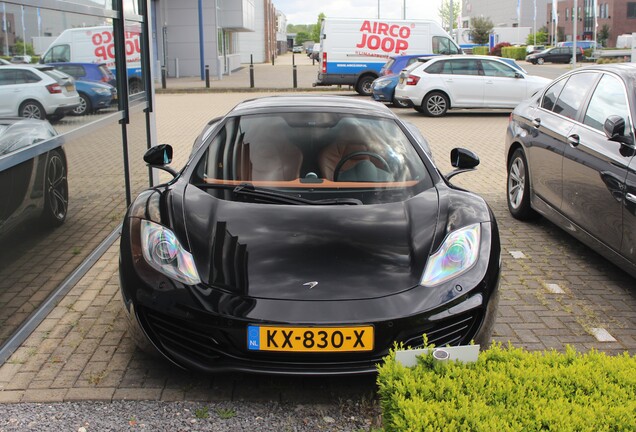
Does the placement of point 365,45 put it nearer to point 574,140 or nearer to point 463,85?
point 463,85

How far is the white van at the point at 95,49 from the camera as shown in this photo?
5.38 m

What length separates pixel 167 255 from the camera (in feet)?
12.0

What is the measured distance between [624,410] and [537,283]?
3216mm

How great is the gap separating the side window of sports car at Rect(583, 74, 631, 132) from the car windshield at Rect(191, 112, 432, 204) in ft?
5.78

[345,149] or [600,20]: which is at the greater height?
[600,20]

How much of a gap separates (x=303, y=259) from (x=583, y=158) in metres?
2.89

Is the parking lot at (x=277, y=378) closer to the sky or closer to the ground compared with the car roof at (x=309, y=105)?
closer to the ground

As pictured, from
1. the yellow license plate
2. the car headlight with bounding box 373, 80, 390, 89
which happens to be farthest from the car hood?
the car headlight with bounding box 373, 80, 390, 89

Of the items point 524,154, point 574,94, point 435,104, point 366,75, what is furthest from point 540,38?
point 574,94

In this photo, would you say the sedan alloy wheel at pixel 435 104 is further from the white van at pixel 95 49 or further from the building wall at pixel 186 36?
the building wall at pixel 186 36

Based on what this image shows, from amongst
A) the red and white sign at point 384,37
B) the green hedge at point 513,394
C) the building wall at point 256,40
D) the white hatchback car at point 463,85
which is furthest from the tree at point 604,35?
the green hedge at point 513,394

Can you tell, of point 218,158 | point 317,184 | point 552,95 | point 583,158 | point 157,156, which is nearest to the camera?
point 317,184

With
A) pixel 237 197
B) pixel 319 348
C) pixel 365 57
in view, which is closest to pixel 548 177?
pixel 237 197

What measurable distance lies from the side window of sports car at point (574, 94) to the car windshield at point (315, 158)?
211 centimetres
